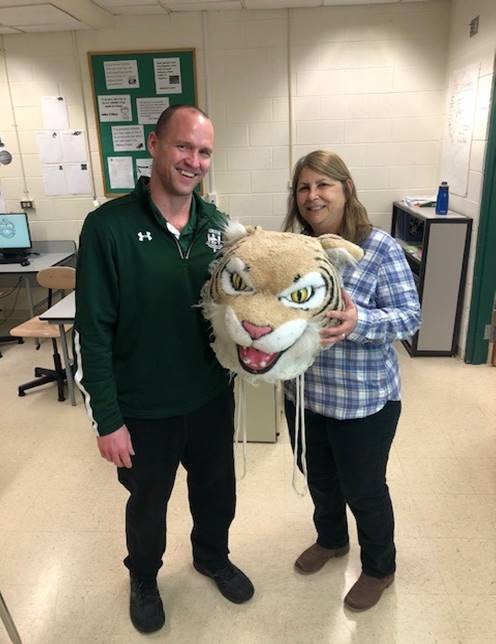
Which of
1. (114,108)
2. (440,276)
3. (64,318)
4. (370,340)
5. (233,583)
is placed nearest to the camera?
(370,340)

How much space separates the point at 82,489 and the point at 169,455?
3.69 feet

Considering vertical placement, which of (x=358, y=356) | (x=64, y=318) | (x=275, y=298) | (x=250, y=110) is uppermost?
(x=250, y=110)

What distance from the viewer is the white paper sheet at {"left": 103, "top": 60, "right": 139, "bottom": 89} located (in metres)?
4.03

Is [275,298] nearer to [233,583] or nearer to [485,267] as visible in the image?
[233,583]

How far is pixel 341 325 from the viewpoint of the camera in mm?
1153

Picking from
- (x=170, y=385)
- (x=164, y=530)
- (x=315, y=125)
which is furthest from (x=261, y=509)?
(x=315, y=125)

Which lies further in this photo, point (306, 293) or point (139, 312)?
point (139, 312)

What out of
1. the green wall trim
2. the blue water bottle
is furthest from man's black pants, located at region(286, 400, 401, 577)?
the blue water bottle

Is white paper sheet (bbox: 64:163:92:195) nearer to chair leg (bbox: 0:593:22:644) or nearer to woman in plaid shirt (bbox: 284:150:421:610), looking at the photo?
woman in plaid shirt (bbox: 284:150:421:610)

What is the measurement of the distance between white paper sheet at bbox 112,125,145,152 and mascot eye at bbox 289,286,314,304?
3635 mm

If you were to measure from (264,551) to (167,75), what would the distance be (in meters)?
3.64

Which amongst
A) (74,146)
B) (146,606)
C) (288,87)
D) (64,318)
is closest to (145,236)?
(146,606)

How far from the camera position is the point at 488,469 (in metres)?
2.40

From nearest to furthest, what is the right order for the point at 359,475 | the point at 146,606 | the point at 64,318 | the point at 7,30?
1. the point at 359,475
2. the point at 146,606
3. the point at 64,318
4. the point at 7,30
